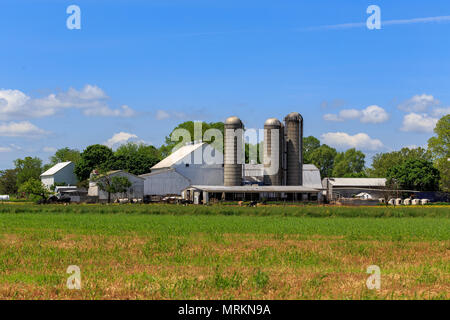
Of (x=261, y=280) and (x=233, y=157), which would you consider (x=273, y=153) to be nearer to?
(x=233, y=157)

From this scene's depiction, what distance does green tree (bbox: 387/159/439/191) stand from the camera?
97.4 metres

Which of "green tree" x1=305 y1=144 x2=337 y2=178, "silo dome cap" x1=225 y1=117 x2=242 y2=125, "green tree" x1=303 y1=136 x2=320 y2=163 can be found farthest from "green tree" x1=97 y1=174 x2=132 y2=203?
"green tree" x1=303 y1=136 x2=320 y2=163

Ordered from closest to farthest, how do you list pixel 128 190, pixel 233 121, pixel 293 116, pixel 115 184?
pixel 115 184 → pixel 128 190 → pixel 233 121 → pixel 293 116

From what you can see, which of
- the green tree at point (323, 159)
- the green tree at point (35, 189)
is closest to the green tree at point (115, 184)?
the green tree at point (35, 189)

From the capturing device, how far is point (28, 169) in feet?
502

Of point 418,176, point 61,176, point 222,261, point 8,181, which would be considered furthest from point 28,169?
point 222,261

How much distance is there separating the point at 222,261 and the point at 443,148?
8560 cm

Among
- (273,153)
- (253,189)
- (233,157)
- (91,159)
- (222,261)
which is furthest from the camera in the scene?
(91,159)

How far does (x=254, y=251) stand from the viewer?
2403 centimetres

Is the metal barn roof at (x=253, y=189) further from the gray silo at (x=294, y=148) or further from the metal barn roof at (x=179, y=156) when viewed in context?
the metal barn roof at (x=179, y=156)
